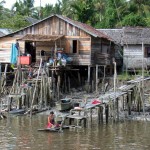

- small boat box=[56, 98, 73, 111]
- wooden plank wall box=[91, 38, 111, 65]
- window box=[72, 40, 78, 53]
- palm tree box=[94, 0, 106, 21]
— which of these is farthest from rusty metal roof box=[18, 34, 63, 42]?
palm tree box=[94, 0, 106, 21]

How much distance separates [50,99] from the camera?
31797 millimetres

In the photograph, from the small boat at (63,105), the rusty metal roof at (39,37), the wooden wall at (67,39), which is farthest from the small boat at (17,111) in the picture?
the wooden wall at (67,39)

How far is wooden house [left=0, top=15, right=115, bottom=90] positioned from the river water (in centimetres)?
989

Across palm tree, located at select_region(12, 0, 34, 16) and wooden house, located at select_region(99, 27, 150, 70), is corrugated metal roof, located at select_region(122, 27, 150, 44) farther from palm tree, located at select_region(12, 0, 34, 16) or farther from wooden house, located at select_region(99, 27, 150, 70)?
palm tree, located at select_region(12, 0, 34, 16)

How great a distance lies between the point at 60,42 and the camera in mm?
36688

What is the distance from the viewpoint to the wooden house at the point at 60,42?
119 ft

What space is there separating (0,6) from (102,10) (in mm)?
13457

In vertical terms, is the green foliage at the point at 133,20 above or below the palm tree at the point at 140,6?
below

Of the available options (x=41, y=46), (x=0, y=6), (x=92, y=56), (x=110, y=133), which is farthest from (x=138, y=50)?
(x=0, y=6)

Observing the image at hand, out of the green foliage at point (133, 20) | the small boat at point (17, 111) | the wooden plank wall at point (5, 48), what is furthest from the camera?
the green foliage at point (133, 20)

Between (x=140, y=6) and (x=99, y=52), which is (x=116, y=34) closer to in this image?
(x=99, y=52)

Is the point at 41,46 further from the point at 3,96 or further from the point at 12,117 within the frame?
the point at 12,117

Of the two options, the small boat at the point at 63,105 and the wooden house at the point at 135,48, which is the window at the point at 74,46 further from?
the small boat at the point at 63,105

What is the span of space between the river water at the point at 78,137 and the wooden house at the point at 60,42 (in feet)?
32.4
